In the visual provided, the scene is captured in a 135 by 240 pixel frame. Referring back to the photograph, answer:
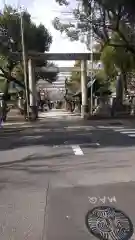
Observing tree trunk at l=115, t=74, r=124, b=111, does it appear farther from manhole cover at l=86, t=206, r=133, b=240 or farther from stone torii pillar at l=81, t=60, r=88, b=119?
manhole cover at l=86, t=206, r=133, b=240

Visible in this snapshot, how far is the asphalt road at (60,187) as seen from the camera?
17.5 feet

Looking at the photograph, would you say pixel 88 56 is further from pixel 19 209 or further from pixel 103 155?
pixel 19 209

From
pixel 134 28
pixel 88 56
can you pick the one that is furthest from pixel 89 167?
pixel 88 56

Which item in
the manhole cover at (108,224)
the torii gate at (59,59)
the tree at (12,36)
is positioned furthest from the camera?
the tree at (12,36)

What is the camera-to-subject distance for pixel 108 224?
538cm

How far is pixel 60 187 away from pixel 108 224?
2202 millimetres

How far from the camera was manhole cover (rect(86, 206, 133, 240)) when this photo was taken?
5020mm

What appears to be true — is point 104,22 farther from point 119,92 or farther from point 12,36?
point 12,36

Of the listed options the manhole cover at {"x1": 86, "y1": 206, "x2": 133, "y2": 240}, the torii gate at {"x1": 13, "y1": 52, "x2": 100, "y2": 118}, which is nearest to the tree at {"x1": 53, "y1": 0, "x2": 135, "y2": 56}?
the torii gate at {"x1": 13, "y1": 52, "x2": 100, "y2": 118}

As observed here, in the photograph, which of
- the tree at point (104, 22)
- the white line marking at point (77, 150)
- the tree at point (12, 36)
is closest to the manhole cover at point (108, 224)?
the white line marking at point (77, 150)

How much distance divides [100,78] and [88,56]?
11892 mm

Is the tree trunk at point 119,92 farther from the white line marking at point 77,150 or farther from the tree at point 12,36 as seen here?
the white line marking at point 77,150

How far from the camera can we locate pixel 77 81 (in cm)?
5594

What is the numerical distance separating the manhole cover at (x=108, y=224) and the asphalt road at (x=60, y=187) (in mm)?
110
